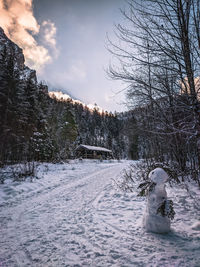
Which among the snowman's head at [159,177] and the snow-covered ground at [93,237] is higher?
the snowman's head at [159,177]

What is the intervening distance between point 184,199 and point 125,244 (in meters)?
2.29

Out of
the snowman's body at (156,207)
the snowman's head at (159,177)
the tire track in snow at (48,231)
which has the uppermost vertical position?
the snowman's head at (159,177)

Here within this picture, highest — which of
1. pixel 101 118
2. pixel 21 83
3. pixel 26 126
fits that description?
pixel 101 118

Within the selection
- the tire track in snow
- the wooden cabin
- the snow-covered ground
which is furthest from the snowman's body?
the wooden cabin

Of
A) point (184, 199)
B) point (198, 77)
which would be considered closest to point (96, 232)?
point (184, 199)

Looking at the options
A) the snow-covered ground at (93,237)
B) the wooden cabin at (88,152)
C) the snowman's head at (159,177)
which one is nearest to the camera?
the snow-covered ground at (93,237)

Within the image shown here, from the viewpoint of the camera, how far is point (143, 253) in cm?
177

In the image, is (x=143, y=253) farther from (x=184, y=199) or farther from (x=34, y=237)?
(x=184, y=199)

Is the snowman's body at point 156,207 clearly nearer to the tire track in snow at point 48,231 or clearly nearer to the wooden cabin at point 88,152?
the tire track in snow at point 48,231

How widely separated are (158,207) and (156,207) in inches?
1.3

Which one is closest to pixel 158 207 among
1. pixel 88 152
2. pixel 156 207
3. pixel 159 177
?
pixel 156 207

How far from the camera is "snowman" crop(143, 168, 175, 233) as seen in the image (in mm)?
2168

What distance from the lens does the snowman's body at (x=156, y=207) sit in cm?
220

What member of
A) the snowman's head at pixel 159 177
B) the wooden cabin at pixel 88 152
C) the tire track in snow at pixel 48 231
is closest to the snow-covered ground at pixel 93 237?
the tire track in snow at pixel 48 231
